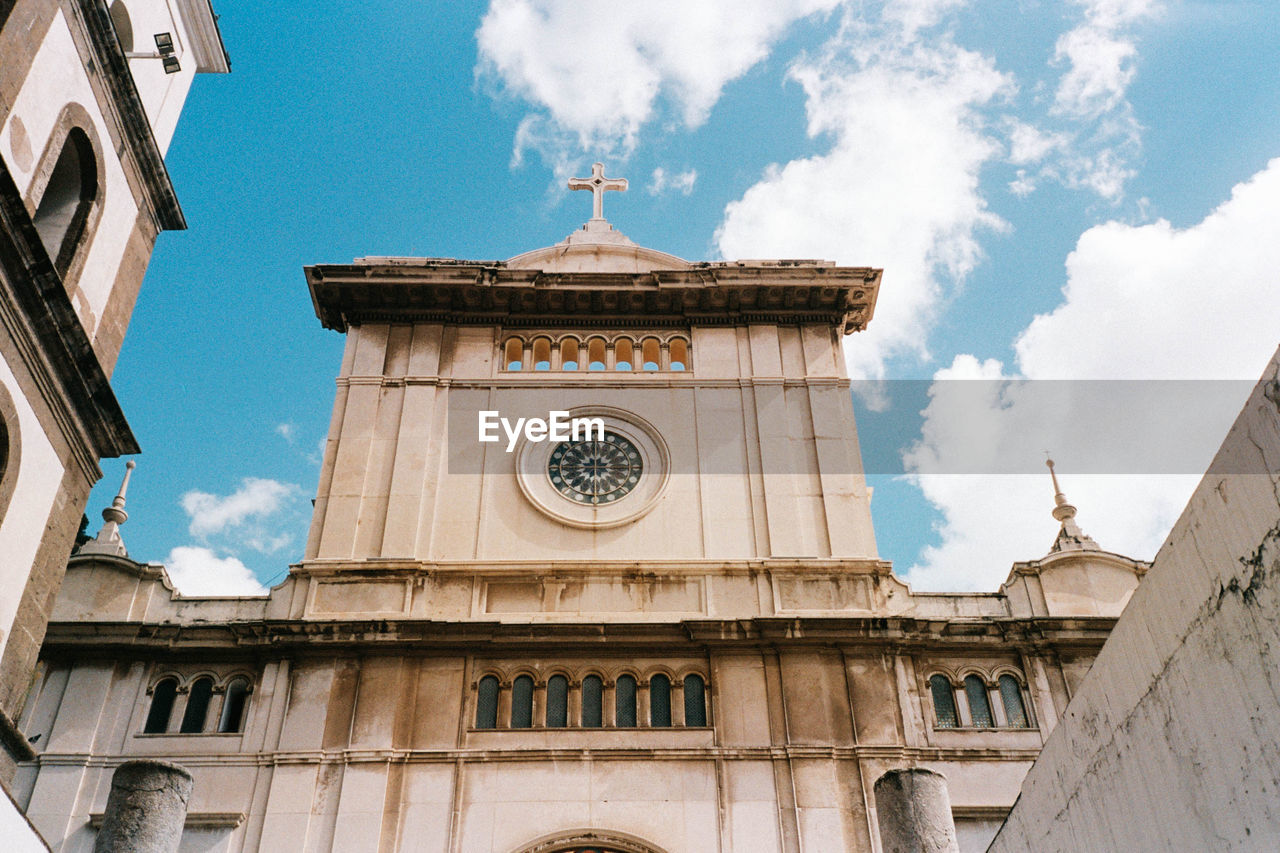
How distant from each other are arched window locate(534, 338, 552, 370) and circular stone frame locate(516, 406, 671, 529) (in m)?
1.80

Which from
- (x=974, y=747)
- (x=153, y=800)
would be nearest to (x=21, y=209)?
(x=153, y=800)

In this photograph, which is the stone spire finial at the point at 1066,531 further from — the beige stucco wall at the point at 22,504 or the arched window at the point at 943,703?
the beige stucco wall at the point at 22,504

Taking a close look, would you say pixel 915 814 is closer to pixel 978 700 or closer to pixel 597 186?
pixel 978 700

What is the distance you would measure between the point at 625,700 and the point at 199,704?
765cm

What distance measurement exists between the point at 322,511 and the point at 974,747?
1321 cm

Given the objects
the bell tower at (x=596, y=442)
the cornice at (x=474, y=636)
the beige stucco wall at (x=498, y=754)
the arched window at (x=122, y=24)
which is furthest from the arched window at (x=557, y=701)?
the arched window at (x=122, y=24)

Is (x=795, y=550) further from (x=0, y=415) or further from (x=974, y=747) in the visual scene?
(x=0, y=415)

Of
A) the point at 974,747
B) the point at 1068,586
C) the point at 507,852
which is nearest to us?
the point at 507,852

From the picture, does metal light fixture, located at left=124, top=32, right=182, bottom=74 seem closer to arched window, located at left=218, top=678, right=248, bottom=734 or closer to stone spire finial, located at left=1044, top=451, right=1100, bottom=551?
arched window, located at left=218, top=678, right=248, bottom=734

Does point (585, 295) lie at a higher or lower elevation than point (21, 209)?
higher

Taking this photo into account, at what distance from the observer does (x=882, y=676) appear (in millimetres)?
20953

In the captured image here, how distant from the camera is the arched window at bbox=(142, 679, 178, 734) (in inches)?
804

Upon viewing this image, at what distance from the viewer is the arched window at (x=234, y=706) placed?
806 inches

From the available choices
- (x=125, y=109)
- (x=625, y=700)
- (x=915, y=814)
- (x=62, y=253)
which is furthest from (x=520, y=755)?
(x=125, y=109)
